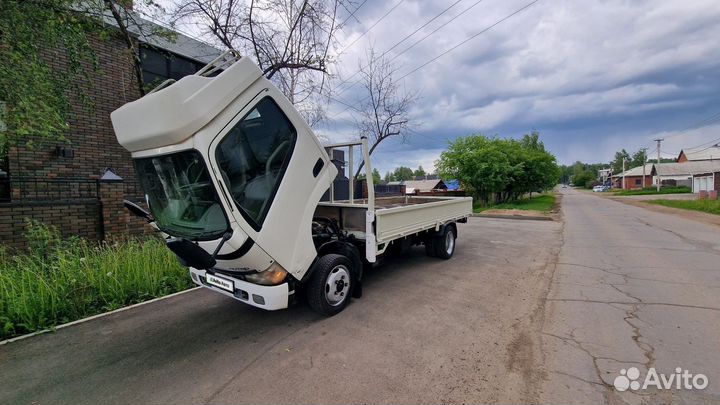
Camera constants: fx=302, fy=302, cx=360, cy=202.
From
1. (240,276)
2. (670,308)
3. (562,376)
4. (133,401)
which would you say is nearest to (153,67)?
(240,276)

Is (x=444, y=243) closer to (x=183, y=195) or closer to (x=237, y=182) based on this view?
(x=237, y=182)

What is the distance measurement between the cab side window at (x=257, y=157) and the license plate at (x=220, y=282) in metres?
0.96

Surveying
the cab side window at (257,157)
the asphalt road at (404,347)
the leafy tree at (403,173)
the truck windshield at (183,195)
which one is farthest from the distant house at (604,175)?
the truck windshield at (183,195)

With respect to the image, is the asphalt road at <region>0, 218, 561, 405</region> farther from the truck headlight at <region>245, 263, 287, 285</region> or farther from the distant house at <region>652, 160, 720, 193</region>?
the distant house at <region>652, 160, 720, 193</region>

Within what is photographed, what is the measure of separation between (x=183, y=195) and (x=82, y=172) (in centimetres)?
652

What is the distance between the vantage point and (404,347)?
3.10 metres

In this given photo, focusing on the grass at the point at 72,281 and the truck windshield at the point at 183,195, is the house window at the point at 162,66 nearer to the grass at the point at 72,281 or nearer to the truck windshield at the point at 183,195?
the grass at the point at 72,281

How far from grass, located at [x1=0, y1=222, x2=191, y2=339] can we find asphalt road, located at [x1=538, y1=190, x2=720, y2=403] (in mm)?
5313

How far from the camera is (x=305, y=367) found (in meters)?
2.80

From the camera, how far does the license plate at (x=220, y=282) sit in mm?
3416

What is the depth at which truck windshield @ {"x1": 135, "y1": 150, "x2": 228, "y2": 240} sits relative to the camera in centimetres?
271

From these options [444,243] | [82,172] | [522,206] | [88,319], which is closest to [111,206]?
[82,172]

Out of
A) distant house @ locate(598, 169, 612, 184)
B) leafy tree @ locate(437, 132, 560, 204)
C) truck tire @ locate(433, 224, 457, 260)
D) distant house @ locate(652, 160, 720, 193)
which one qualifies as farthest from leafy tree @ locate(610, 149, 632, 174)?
truck tire @ locate(433, 224, 457, 260)

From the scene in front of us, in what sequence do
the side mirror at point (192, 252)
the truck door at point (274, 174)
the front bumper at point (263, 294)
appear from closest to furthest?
the side mirror at point (192, 252)
the truck door at point (274, 174)
the front bumper at point (263, 294)
